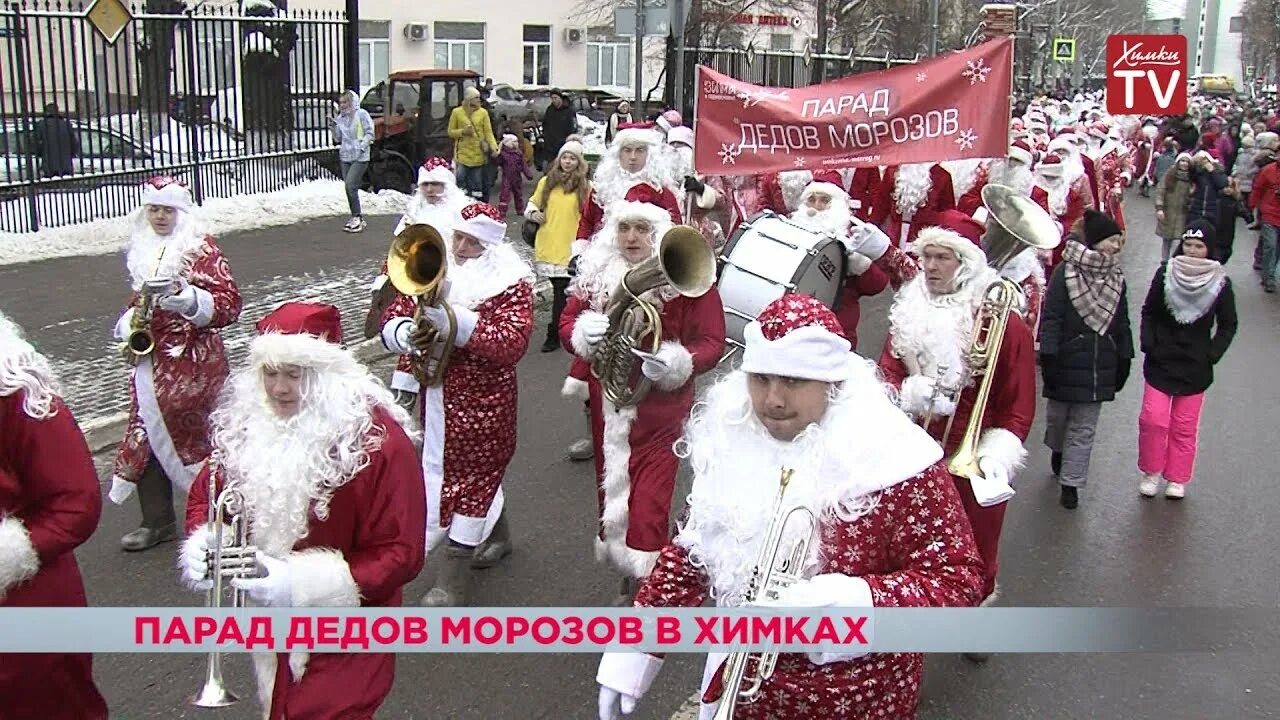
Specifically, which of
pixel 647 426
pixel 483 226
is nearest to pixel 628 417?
pixel 647 426

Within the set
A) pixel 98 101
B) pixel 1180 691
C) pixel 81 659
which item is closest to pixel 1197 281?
pixel 1180 691

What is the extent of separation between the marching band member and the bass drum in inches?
60.9

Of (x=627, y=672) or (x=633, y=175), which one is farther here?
(x=633, y=175)

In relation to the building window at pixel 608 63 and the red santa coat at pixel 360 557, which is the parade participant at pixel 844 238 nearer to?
the red santa coat at pixel 360 557

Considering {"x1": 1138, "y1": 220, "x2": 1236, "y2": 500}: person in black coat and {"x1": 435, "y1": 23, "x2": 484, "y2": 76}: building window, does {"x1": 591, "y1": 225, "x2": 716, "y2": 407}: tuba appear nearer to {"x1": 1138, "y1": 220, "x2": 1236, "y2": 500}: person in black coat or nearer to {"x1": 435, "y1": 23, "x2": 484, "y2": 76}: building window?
{"x1": 1138, "y1": 220, "x2": 1236, "y2": 500}: person in black coat

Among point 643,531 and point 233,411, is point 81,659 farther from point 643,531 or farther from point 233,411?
point 643,531

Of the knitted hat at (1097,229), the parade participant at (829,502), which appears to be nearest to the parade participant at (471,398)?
the parade participant at (829,502)

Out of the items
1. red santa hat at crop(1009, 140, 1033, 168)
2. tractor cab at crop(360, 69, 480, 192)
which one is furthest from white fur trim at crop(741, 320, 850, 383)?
tractor cab at crop(360, 69, 480, 192)

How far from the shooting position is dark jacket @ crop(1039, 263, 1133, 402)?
23.3 feet

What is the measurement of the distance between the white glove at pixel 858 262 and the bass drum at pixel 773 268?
0.15 feet

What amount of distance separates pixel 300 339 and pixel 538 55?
39828 mm

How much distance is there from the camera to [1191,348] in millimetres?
7188

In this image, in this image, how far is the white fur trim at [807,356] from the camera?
2.75 metres

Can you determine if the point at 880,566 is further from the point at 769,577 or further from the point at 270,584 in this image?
the point at 270,584
